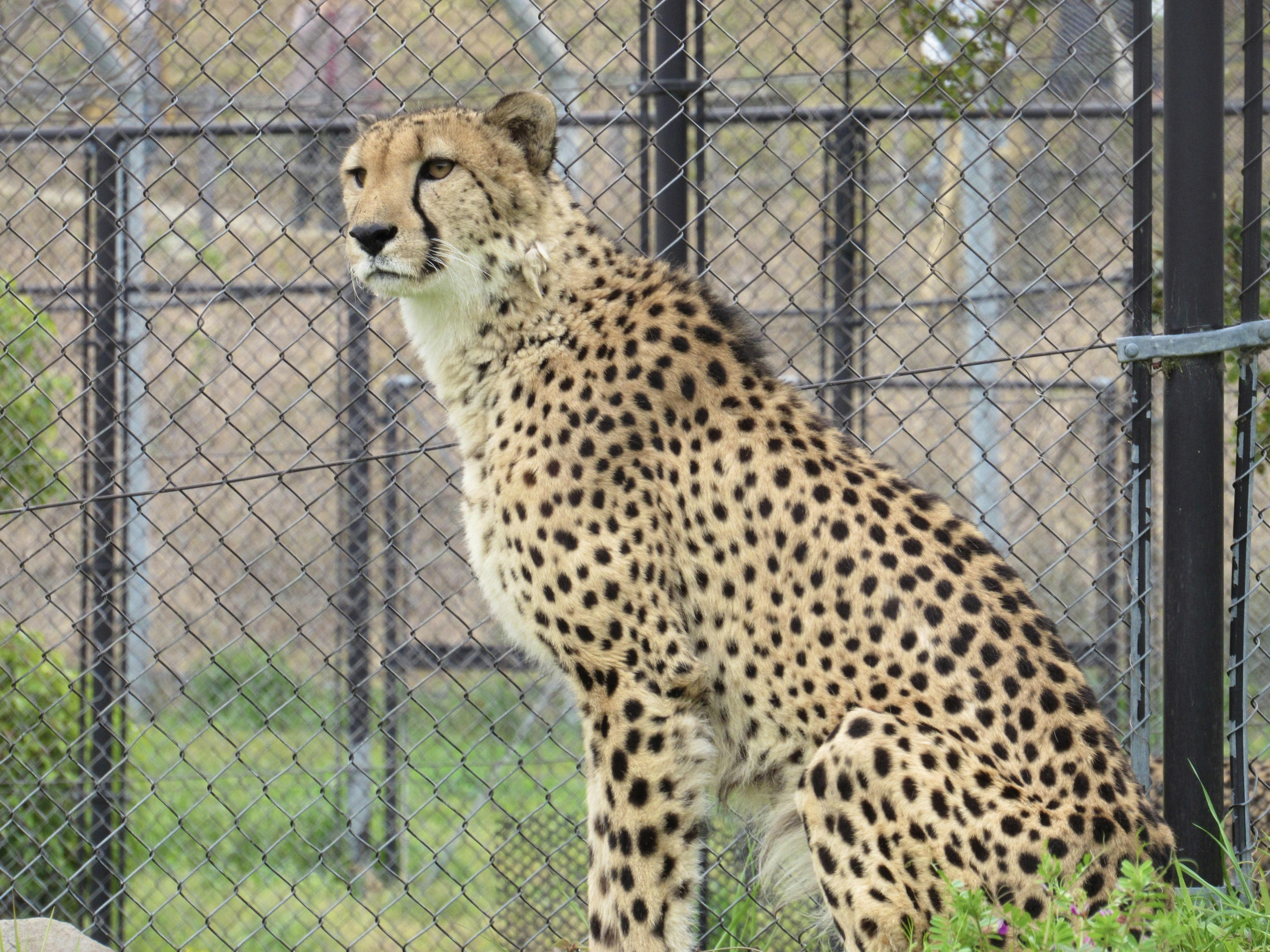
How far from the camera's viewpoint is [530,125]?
9.80 feet

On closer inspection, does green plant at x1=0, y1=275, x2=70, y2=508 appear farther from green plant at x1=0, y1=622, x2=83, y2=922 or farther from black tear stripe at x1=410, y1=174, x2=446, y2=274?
black tear stripe at x1=410, y1=174, x2=446, y2=274

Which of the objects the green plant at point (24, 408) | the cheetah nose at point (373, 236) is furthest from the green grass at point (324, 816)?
the cheetah nose at point (373, 236)

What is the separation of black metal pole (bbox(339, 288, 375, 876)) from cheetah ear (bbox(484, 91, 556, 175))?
6.98 ft

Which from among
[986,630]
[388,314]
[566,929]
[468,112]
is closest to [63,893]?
[566,929]

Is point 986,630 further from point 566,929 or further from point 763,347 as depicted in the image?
point 566,929

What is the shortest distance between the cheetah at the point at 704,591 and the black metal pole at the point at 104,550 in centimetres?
168

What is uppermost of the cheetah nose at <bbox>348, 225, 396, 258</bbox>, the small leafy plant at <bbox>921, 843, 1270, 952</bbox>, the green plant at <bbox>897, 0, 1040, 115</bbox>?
the green plant at <bbox>897, 0, 1040, 115</bbox>

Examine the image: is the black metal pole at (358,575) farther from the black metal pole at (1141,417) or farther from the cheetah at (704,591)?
the black metal pole at (1141,417)

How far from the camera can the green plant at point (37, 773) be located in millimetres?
4438

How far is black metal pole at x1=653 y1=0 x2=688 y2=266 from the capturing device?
3088mm

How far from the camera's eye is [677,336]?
2.83m

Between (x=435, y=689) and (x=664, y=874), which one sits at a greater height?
(x=664, y=874)

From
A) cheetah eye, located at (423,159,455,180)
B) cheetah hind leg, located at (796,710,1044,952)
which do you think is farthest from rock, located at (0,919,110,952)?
cheetah eye, located at (423,159,455,180)

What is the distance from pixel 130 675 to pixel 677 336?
146 inches
